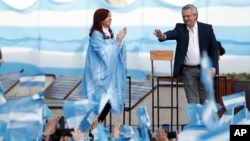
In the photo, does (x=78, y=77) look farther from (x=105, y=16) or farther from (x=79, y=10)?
(x=105, y=16)

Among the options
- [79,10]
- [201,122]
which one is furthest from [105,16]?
[201,122]

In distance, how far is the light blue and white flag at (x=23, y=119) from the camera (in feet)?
24.2

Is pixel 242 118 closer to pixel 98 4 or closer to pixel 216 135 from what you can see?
pixel 216 135

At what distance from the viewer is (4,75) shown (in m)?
15.4

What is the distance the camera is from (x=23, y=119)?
7457 millimetres

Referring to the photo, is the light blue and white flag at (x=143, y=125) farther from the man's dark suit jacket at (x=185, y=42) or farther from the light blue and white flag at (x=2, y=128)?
the man's dark suit jacket at (x=185, y=42)

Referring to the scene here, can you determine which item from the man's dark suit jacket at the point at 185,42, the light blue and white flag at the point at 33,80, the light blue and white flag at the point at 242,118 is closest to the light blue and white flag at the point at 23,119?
the light blue and white flag at the point at 33,80

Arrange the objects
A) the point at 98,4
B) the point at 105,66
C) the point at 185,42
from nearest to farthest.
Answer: the point at 185,42 → the point at 105,66 → the point at 98,4

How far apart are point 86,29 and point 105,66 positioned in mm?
2840

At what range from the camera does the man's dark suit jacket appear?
11.5 meters

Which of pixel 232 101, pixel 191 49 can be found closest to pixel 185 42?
pixel 191 49

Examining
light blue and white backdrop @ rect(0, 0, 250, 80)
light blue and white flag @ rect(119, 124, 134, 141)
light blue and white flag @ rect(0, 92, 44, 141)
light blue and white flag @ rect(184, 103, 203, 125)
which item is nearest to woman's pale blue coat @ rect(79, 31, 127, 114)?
light blue and white backdrop @ rect(0, 0, 250, 80)

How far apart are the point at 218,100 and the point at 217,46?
121 cm

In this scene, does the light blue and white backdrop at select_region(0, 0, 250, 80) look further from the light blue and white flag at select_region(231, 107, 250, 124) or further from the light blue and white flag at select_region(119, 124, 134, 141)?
the light blue and white flag at select_region(119, 124, 134, 141)
